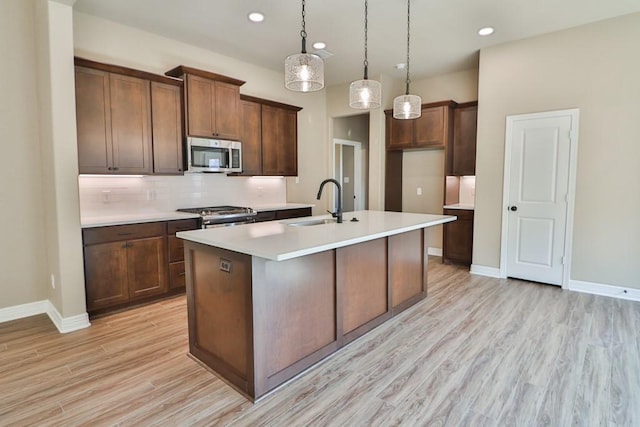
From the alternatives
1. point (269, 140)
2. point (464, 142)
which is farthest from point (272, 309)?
point (464, 142)

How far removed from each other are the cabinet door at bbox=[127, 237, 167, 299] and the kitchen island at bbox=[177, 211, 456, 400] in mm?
1282

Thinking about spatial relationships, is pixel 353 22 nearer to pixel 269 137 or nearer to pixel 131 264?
pixel 269 137

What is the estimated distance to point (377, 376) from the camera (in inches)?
90.4

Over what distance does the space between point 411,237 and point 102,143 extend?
A: 125 inches

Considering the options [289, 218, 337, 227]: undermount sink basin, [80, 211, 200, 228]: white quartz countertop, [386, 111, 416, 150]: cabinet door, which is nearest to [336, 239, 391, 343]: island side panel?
[289, 218, 337, 227]: undermount sink basin

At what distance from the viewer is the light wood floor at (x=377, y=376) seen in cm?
191

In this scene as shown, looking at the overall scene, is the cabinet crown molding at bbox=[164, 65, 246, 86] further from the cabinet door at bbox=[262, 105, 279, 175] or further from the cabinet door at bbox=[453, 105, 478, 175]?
the cabinet door at bbox=[453, 105, 478, 175]

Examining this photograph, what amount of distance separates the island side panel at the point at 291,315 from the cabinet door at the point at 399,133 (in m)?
3.55

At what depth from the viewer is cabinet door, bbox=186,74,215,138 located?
393cm

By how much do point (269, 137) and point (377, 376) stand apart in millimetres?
3708

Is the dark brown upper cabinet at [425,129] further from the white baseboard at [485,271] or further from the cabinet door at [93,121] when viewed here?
the cabinet door at [93,121]

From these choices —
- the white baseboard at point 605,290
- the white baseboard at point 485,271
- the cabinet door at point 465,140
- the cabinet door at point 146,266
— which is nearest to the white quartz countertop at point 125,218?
the cabinet door at point 146,266

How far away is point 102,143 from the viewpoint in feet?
11.2

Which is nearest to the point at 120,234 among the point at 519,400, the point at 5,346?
the point at 5,346
